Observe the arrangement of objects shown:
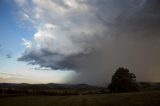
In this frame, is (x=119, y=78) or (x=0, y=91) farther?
(x=0, y=91)

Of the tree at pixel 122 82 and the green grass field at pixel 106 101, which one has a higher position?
the tree at pixel 122 82

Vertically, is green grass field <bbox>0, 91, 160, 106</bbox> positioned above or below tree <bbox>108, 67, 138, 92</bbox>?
below

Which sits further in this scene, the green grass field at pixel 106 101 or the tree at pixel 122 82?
the tree at pixel 122 82

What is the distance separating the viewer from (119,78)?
133 m

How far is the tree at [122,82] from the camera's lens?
132250 millimetres

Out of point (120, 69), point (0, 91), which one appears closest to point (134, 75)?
point (120, 69)

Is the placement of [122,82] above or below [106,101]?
above

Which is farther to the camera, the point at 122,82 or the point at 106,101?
the point at 122,82

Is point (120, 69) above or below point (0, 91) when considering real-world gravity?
above

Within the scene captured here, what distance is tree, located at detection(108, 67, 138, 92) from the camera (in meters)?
132

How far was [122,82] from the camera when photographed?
13338 centimetres

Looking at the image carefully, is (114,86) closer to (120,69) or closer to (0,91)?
(120,69)

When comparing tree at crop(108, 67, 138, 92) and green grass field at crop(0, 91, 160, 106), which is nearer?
green grass field at crop(0, 91, 160, 106)

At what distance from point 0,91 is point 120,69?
67.4 meters
